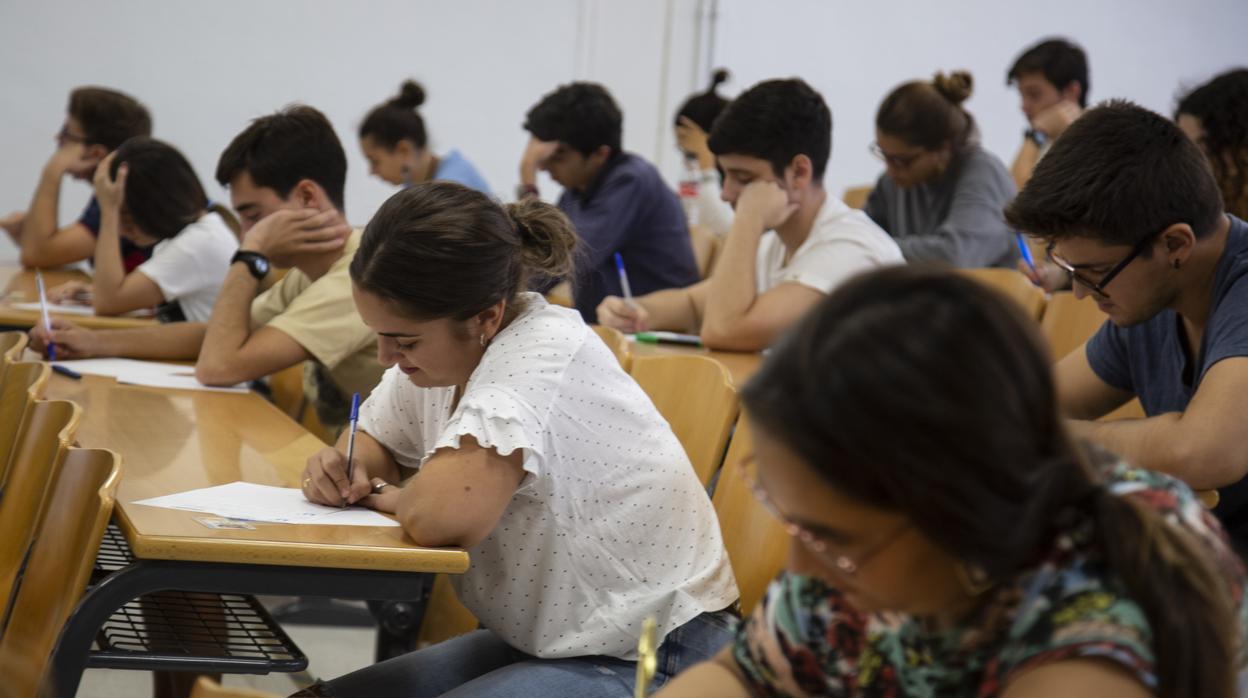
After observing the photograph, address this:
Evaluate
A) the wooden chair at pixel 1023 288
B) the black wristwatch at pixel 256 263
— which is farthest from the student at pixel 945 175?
the black wristwatch at pixel 256 263

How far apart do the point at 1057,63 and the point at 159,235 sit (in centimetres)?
293

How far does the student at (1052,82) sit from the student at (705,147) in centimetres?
105

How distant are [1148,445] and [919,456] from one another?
1.12m

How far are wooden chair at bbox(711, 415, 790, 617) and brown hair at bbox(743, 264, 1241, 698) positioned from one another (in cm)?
80

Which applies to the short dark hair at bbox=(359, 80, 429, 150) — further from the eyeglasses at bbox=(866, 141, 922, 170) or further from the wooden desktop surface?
the wooden desktop surface

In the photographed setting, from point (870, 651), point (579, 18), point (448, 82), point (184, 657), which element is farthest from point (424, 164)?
point (870, 651)

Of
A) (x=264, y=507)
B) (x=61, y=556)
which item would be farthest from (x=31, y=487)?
(x=264, y=507)

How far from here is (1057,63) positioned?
4375 millimetres

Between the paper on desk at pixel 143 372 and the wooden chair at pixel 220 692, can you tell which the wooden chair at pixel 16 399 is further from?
the wooden chair at pixel 220 692

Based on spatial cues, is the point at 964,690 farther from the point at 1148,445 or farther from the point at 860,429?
the point at 1148,445

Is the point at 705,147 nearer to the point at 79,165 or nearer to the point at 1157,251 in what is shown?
the point at 79,165

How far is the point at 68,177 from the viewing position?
5816 mm

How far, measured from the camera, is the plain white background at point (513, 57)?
581 centimetres

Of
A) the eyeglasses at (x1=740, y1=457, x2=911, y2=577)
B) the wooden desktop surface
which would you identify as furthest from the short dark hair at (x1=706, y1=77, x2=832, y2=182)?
the eyeglasses at (x1=740, y1=457, x2=911, y2=577)
